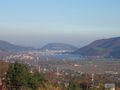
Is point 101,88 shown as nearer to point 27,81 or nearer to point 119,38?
point 27,81

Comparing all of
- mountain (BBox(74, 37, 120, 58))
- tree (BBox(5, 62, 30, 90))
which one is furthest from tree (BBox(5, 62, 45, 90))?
mountain (BBox(74, 37, 120, 58))

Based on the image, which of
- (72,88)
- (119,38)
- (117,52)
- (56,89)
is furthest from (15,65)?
(119,38)

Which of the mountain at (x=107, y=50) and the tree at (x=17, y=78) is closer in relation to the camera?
the tree at (x=17, y=78)

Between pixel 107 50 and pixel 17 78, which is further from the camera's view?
pixel 107 50

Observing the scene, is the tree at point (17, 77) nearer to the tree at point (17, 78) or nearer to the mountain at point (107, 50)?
the tree at point (17, 78)

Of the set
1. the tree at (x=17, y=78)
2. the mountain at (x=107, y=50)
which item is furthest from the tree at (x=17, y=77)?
the mountain at (x=107, y=50)

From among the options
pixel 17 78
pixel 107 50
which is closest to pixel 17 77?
pixel 17 78

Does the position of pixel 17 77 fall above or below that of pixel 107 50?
below

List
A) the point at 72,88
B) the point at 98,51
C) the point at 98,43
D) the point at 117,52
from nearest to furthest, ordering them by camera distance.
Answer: the point at 72,88 → the point at 117,52 → the point at 98,51 → the point at 98,43

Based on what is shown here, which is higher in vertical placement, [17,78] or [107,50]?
[107,50]

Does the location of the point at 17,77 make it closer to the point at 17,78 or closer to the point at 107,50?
the point at 17,78

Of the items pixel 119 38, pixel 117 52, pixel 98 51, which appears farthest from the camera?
pixel 119 38
